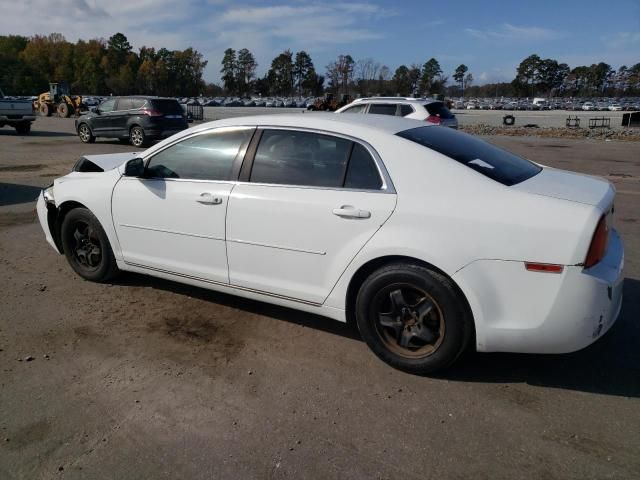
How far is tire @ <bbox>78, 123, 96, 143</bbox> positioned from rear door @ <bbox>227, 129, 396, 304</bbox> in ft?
56.5

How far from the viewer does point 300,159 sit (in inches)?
145

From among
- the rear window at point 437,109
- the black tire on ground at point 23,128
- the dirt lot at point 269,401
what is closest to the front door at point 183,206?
the dirt lot at point 269,401

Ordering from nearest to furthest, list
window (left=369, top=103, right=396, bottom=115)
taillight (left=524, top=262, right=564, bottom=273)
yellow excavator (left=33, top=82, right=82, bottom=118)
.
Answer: taillight (left=524, top=262, right=564, bottom=273)
window (left=369, top=103, right=396, bottom=115)
yellow excavator (left=33, top=82, right=82, bottom=118)

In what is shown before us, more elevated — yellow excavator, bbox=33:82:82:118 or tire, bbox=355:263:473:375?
yellow excavator, bbox=33:82:82:118

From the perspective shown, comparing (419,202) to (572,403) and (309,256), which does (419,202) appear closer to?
(309,256)

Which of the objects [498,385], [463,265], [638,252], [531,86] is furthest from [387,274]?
[531,86]

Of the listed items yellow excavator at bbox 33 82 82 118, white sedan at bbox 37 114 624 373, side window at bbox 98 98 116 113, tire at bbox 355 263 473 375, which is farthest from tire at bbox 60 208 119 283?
yellow excavator at bbox 33 82 82 118

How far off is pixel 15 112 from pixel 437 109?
1654 cm

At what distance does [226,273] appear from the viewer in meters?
3.93

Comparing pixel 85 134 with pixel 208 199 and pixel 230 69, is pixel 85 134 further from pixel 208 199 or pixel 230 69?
pixel 230 69

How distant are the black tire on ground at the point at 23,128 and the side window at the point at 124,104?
6.27 metres

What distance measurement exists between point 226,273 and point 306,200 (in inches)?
36.0

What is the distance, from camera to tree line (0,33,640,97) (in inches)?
4222

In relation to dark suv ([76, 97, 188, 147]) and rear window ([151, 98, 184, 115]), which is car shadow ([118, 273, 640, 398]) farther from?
rear window ([151, 98, 184, 115])
